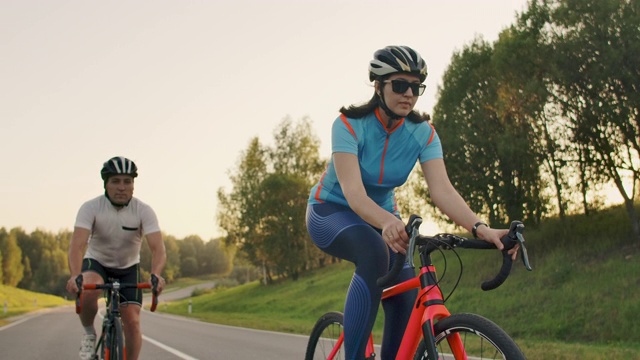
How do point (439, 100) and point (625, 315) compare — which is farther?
point (439, 100)

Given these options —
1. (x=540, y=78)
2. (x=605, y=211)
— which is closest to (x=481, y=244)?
(x=540, y=78)

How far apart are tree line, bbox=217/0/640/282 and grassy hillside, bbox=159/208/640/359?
1053 millimetres

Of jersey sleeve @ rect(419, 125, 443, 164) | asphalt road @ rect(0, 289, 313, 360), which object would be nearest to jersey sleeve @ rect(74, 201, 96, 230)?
jersey sleeve @ rect(419, 125, 443, 164)

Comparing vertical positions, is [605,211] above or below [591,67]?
below

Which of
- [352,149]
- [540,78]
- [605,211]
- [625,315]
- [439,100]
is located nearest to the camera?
[352,149]

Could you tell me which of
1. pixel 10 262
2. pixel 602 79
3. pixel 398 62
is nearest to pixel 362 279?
pixel 398 62

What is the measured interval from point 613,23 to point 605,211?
8023mm

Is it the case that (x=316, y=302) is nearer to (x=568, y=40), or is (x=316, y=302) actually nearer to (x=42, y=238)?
(x=568, y=40)

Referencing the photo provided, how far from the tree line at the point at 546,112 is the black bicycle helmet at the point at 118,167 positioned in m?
21.4

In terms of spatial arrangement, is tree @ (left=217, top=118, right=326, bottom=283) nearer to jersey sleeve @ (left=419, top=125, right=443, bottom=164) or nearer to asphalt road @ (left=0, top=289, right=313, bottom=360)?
asphalt road @ (left=0, top=289, right=313, bottom=360)

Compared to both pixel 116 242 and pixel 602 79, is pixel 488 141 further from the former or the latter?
pixel 116 242

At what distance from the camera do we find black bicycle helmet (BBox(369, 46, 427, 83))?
352 centimetres

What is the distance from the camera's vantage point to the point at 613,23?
2441cm

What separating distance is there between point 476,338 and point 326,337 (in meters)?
1.79
